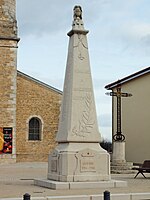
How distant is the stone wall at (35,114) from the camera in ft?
86.9

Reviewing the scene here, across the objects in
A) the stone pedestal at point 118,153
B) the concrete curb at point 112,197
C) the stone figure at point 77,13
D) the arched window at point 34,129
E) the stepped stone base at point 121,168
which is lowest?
the stepped stone base at point 121,168

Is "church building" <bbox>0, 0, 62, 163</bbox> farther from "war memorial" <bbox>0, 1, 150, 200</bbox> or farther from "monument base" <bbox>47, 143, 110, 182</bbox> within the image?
"monument base" <bbox>47, 143, 110, 182</bbox>

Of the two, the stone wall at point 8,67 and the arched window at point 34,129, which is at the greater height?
the stone wall at point 8,67

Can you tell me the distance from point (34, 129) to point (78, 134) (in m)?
15.7

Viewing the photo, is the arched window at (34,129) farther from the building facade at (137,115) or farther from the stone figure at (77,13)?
the stone figure at (77,13)

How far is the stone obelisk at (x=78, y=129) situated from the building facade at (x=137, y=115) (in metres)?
17.2

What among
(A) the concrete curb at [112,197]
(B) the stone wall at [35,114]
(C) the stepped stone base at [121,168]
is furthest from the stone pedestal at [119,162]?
(A) the concrete curb at [112,197]

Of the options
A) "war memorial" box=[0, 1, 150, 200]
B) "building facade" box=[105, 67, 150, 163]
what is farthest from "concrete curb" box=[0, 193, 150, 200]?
"building facade" box=[105, 67, 150, 163]

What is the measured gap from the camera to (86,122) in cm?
1195

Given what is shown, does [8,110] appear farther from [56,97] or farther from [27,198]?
[27,198]

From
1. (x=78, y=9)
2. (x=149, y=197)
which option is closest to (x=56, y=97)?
(x=78, y=9)

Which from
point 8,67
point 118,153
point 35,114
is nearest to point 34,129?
point 35,114

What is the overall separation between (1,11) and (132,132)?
43.5ft

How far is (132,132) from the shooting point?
31.4 m
